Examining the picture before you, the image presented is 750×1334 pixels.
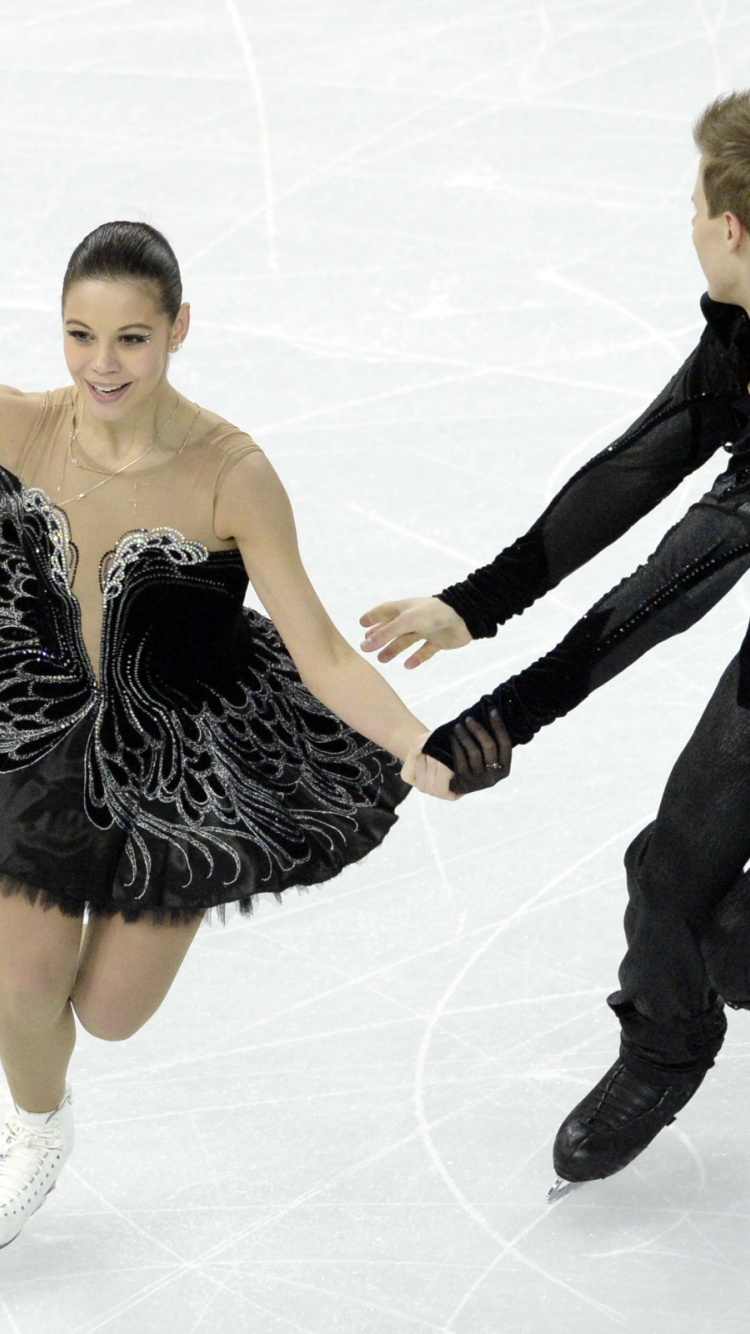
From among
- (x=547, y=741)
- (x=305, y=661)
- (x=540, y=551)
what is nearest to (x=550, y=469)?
(x=547, y=741)

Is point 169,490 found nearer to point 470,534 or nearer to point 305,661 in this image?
point 305,661

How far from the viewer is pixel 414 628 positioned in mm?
2742

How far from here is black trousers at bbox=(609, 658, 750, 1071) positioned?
2475 millimetres

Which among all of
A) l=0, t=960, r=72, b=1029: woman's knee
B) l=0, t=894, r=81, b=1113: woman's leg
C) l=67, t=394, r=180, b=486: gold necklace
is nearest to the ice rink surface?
l=0, t=894, r=81, b=1113: woman's leg

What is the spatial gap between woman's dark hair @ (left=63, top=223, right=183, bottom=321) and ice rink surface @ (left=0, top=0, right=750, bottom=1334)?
4.06 feet

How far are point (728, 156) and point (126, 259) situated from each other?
775mm

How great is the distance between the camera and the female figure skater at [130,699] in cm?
246

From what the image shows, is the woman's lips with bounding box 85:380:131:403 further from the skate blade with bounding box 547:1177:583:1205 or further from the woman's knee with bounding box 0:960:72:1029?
Result: the skate blade with bounding box 547:1177:583:1205

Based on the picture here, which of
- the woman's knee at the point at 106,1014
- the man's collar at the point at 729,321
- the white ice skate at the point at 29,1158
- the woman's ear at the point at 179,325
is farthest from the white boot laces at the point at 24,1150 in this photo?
the man's collar at the point at 729,321

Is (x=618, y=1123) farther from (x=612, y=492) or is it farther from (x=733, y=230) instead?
(x=733, y=230)

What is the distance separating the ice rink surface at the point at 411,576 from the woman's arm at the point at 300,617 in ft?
2.12

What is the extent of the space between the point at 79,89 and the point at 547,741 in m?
3.00

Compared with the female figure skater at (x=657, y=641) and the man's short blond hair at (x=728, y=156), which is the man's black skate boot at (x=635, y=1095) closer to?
the female figure skater at (x=657, y=641)

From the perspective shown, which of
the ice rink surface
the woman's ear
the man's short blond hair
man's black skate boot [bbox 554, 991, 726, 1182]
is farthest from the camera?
man's black skate boot [bbox 554, 991, 726, 1182]
